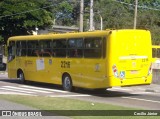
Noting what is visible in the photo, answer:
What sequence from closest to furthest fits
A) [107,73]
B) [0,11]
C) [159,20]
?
[107,73] < [0,11] < [159,20]

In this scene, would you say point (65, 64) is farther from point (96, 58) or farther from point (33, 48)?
point (33, 48)

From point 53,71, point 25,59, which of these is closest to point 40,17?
point 25,59

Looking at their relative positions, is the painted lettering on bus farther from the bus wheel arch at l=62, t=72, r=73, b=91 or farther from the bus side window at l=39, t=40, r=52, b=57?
the bus side window at l=39, t=40, r=52, b=57

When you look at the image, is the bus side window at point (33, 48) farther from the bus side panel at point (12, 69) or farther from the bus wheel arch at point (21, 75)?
the bus side panel at point (12, 69)

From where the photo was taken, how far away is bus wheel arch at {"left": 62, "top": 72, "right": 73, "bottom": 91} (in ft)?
68.7

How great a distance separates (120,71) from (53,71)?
4810mm

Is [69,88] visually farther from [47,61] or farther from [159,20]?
[159,20]

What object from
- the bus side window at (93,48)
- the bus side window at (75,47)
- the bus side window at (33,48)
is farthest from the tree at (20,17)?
the bus side window at (93,48)

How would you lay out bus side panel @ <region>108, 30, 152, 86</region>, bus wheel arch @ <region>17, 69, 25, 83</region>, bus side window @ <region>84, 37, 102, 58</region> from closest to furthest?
bus side panel @ <region>108, 30, 152, 86</region> → bus side window @ <region>84, 37, 102, 58</region> → bus wheel arch @ <region>17, 69, 25, 83</region>

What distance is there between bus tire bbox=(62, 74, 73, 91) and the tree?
20.0m

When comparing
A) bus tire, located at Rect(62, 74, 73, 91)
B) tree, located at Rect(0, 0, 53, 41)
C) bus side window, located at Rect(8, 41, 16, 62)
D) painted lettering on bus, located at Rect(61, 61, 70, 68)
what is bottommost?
bus tire, located at Rect(62, 74, 73, 91)

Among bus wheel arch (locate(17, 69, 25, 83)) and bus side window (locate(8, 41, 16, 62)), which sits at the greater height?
bus side window (locate(8, 41, 16, 62))

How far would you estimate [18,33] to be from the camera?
42.3 m

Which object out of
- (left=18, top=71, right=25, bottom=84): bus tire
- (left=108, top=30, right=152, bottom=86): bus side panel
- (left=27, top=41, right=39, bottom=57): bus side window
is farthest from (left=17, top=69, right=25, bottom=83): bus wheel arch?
(left=108, top=30, right=152, bottom=86): bus side panel
